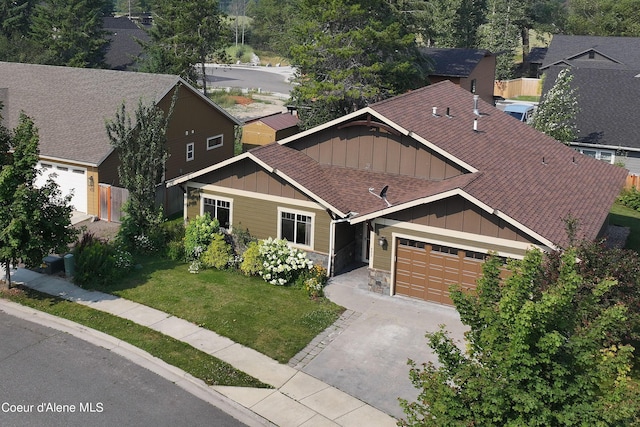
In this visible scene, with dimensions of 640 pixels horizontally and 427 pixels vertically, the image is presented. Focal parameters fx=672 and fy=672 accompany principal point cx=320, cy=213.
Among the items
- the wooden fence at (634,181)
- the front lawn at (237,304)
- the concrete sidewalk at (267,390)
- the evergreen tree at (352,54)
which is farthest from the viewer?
the evergreen tree at (352,54)

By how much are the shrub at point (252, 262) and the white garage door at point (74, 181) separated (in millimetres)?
10249

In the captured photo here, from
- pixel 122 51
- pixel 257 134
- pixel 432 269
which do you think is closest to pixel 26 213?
pixel 432 269

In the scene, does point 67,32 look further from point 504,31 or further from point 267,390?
point 267,390

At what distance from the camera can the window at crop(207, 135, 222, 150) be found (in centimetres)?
3647

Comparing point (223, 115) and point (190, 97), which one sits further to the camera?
point (223, 115)

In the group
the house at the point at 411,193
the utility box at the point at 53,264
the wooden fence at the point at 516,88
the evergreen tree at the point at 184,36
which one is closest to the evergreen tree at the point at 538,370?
the house at the point at 411,193

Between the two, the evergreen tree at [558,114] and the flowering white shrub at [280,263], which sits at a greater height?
the evergreen tree at [558,114]

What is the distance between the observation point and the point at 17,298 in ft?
69.9

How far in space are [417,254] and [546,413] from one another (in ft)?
39.5

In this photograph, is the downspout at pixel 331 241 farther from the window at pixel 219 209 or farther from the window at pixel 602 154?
the window at pixel 602 154

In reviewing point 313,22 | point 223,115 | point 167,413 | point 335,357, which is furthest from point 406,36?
point 167,413

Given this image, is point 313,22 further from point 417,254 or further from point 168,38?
point 417,254

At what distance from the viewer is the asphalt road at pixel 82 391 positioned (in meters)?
15.1

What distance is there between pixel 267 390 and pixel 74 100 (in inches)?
883
